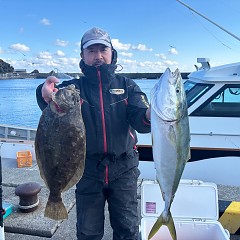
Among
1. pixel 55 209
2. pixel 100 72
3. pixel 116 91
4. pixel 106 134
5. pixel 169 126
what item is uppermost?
pixel 100 72

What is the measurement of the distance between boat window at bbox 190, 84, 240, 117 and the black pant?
3.43 metres

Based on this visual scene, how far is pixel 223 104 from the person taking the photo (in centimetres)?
591

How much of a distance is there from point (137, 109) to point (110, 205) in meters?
0.91

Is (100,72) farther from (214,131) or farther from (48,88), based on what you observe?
(214,131)

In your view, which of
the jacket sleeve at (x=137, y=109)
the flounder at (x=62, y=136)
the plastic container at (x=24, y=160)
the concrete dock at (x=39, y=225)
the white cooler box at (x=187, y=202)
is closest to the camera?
the flounder at (x=62, y=136)

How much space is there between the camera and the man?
259cm

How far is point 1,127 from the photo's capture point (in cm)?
1172

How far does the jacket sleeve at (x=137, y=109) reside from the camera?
2484mm

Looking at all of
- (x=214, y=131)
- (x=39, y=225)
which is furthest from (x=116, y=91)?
(x=214, y=131)

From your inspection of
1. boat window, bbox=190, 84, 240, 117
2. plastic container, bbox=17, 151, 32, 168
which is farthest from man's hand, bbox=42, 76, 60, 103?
→ plastic container, bbox=17, 151, 32, 168

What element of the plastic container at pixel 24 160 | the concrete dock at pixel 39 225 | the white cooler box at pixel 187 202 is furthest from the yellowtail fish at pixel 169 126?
the plastic container at pixel 24 160

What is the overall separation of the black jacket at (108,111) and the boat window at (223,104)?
11.2 ft

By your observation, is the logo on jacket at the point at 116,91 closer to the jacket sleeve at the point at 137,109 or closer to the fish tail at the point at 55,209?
the jacket sleeve at the point at 137,109

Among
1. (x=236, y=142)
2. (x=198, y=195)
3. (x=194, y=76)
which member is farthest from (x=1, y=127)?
(x=198, y=195)
